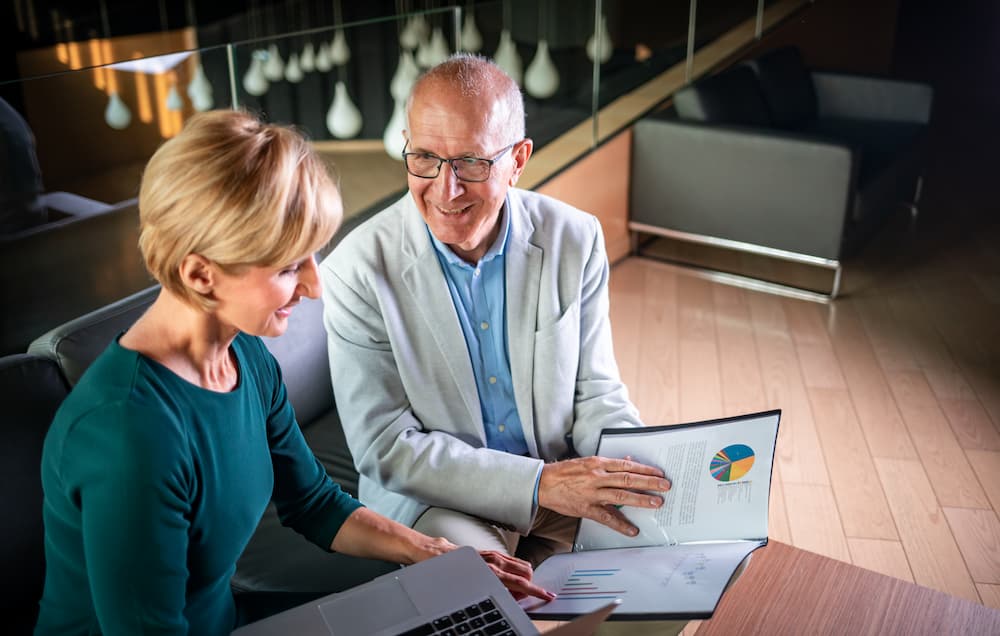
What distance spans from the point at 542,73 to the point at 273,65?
1.39m

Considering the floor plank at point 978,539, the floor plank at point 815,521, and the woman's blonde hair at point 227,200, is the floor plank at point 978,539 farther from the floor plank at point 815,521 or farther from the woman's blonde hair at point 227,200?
the woman's blonde hair at point 227,200

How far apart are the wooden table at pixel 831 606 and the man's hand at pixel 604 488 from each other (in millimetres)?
186

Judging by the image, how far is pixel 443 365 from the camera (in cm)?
163

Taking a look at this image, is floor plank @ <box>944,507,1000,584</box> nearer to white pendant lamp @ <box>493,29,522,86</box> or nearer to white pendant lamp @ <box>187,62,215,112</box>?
white pendant lamp @ <box>187,62,215,112</box>

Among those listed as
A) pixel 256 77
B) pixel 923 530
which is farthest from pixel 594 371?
pixel 256 77

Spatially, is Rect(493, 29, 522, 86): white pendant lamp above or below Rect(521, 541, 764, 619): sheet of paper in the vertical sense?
above

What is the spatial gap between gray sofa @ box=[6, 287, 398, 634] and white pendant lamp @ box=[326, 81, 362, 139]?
6.42 ft

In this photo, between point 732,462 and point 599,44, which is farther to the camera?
point 599,44

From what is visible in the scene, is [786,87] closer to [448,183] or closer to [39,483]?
[448,183]

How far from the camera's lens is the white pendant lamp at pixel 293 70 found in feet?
10.6

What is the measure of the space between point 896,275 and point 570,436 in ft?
8.61

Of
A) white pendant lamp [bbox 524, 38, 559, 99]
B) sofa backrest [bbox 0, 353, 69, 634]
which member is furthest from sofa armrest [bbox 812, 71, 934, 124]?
A: sofa backrest [bbox 0, 353, 69, 634]

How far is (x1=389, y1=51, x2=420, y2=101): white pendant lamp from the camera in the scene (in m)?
3.42

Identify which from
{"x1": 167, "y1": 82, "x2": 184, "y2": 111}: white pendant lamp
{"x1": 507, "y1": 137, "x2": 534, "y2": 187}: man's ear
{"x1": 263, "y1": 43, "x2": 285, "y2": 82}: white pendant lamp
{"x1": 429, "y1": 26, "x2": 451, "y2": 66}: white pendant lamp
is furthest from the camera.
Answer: {"x1": 429, "y1": 26, "x2": 451, "y2": 66}: white pendant lamp
